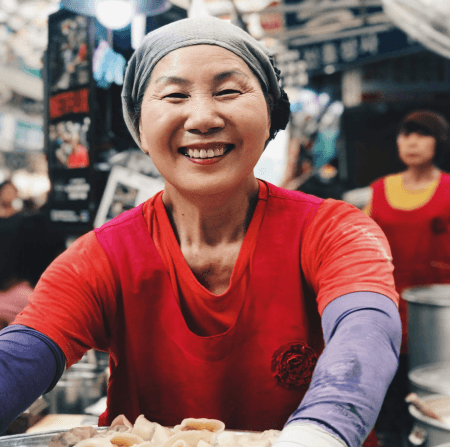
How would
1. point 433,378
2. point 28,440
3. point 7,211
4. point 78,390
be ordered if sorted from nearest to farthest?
point 28,440
point 433,378
point 78,390
point 7,211

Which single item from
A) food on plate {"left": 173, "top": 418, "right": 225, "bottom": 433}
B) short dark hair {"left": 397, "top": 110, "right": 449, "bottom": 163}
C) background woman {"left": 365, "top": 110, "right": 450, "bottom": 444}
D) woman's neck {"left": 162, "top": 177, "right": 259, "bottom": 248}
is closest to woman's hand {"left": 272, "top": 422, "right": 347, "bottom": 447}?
food on plate {"left": 173, "top": 418, "right": 225, "bottom": 433}

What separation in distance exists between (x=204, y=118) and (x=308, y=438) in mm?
710

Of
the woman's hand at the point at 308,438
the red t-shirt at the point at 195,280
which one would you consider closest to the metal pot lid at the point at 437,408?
the red t-shirt at the point at 195,280

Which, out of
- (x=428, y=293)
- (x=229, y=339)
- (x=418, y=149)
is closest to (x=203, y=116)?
(x=229, y=339)

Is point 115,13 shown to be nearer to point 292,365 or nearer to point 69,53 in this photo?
point 69,53

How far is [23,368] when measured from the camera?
101 cm

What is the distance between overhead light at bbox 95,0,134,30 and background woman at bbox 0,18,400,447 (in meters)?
1.13

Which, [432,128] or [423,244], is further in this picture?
[432,128]

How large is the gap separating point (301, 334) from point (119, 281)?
49cm

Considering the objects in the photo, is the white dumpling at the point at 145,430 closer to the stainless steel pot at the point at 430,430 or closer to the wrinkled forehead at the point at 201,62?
the wrinkled forehead at the point at 201,62

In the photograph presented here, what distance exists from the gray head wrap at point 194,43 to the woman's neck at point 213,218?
0.92ft

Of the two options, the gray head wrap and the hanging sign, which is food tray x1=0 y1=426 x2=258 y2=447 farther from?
the hanging sign

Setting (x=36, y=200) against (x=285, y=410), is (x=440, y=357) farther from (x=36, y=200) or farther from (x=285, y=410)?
(x=36, y=200)

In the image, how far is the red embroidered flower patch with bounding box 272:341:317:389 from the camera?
1238 mm
